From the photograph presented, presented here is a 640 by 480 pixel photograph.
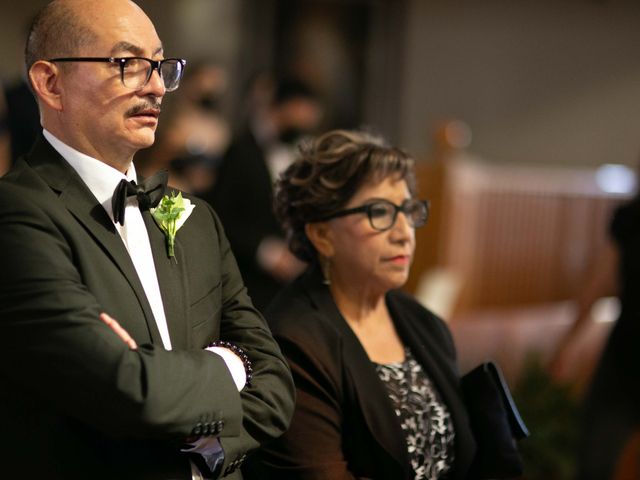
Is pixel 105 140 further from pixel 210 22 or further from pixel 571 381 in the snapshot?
pixel 210 22

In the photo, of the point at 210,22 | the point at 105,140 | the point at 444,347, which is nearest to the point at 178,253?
the point at 105,140

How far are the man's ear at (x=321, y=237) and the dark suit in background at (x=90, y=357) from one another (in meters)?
0.78

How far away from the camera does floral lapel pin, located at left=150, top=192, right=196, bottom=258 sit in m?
1.92

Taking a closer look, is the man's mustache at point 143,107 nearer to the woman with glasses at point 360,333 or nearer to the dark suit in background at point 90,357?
the dark suit in background at point 90,357

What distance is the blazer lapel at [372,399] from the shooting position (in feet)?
7.91

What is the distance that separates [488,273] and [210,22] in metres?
3.80

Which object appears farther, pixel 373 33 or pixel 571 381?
pixel 373 33

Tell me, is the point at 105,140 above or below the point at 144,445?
above

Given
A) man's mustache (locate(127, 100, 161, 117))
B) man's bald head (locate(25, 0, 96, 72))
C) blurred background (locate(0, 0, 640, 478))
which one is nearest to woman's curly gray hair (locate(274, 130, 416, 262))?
man's mustache (locate(127, 100, 161, 117))

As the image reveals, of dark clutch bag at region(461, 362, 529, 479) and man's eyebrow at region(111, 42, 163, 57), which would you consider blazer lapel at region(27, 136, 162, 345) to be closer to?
man's eyebrow at region(111, 42, 163, 57)

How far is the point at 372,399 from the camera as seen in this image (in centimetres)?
245

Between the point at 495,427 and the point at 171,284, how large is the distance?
107cm

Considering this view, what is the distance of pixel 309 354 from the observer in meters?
2.43

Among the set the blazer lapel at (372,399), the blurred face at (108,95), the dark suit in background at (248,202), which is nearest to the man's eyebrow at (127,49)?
the blurred face at (108,95)
